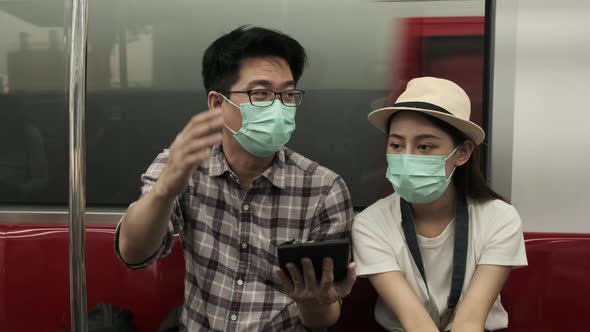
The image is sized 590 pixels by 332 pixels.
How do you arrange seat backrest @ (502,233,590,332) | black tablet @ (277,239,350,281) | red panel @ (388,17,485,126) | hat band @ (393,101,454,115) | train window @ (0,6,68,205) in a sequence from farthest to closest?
train window @ (0,6,68,205), red panel @ (388,17,485,126), seat backrest @ (502,233,590,332), hat band @ (393,101,454,115), black tablet @ (277,239,350,281)

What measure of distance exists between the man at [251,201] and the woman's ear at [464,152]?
1.26 ft

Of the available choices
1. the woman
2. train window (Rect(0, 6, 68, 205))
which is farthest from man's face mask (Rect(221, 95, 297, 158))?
train window (Rect(0, 6, 68, 205))

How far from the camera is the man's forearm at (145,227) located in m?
1.40

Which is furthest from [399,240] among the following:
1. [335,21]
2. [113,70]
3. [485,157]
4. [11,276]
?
[11,276]

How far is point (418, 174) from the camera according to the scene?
5.25 ft

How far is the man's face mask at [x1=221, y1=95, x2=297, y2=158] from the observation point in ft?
5.31

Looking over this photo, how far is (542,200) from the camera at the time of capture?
209 cm

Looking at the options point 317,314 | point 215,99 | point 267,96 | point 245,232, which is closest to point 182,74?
point 215,99

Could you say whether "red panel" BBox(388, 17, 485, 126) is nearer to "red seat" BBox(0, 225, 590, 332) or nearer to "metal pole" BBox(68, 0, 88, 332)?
"red seat" BBox(0, 225, 590, 332)

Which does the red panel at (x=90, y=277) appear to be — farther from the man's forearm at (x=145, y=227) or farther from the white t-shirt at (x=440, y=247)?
the white t-shirt at (x=440, y=247)

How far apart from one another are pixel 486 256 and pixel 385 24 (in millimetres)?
1013

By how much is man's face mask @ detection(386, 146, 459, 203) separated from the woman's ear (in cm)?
5

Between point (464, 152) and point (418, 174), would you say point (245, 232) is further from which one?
point (464, 152)

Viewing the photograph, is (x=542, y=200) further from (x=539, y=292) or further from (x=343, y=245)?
(x=343, y=245)
